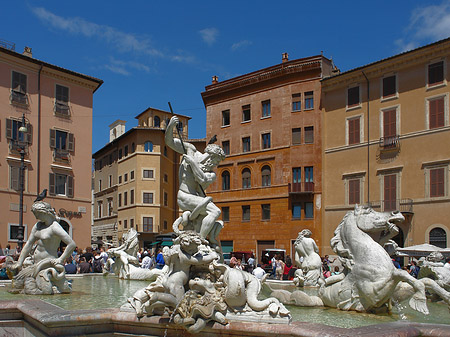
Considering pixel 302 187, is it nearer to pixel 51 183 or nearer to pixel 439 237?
pixel 439 237

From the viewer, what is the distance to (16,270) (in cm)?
786

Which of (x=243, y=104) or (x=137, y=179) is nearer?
(x=243, y=104)

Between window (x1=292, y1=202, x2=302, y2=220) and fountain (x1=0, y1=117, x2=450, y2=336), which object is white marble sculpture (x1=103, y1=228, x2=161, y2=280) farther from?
window (x1=292, y1=202, x2=302, y2=220)

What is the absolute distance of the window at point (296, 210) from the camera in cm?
3975

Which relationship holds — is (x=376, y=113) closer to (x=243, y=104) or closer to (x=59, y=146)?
(x=243, y=104)

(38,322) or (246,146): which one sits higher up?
(246,146)

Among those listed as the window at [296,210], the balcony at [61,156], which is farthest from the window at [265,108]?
the balcony at [61,156]

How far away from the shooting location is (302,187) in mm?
39500

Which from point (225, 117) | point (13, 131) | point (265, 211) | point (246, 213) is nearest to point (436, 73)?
point (265, 211)

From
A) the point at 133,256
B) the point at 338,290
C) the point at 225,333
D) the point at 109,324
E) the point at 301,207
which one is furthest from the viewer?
the point at 301,207

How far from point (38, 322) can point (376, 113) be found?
34.5m

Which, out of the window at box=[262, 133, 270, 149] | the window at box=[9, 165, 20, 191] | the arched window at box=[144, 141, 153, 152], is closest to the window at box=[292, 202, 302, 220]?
the window at box=[262, 133, 270, 149]

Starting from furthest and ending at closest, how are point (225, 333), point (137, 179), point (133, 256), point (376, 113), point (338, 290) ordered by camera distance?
1. point (137, 179)
2. point (376, 113)
3. point (133, 256)
4. point (338, 290)
5. point (225, 333)

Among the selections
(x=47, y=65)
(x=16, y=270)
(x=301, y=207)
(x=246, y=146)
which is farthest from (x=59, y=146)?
(x=16, y=270)
